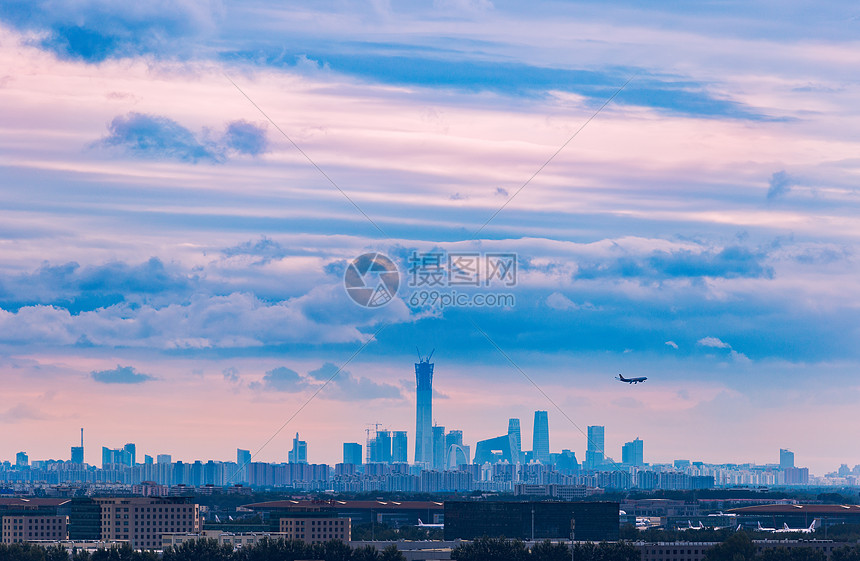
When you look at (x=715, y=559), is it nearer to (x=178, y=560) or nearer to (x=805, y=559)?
(x=805, y=559)

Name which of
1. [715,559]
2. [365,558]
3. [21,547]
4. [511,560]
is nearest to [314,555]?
[365,558]

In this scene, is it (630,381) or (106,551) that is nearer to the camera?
(630,381)

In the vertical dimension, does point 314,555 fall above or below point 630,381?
below

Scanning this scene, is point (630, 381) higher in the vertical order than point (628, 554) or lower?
higher

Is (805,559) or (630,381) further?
(805,559)

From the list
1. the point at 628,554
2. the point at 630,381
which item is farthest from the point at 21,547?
the point at 630,381

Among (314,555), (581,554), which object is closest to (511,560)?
(581,554)

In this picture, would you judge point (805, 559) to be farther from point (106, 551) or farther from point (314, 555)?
point (106, 551)
